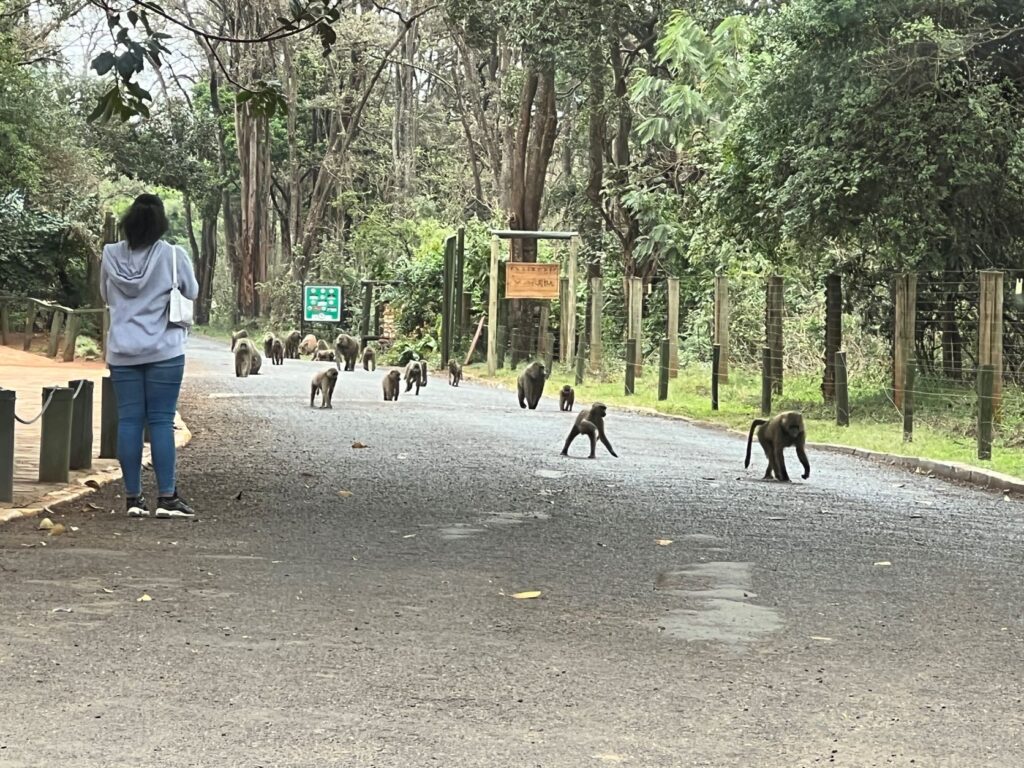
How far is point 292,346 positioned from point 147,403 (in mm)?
29494

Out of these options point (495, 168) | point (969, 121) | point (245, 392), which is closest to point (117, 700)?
point (969, 121)

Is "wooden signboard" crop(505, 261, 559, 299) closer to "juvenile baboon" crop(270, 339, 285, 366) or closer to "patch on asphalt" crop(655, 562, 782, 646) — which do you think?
"juvenile baboon" crop(270, 339, 285, 366)

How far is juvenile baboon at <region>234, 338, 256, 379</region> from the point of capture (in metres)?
26.2

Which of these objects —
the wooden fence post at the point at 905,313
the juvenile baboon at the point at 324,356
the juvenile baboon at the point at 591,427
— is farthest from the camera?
the juvenile baboon at the point at 324,356

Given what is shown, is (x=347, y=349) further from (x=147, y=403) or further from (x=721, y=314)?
(x=147, y=403)

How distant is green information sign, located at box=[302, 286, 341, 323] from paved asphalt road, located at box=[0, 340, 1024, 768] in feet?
110

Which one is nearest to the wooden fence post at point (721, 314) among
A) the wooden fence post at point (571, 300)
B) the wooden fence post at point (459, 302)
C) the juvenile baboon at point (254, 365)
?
the wooden fence post at point (571, 300)

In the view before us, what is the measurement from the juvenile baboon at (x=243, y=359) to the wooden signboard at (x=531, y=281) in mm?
5469

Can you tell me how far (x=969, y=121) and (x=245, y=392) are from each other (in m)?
11.0

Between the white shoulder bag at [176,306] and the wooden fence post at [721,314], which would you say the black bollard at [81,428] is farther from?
the wooden fence post at [721,314]

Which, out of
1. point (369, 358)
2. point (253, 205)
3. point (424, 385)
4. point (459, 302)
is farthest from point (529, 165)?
point (253, 205)

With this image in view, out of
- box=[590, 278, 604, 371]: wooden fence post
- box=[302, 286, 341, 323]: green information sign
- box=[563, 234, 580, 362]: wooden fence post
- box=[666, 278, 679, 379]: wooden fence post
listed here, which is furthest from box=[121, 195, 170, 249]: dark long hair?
box=[302, 286, 341, 323]: green information sign

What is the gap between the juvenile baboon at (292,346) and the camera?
37781 millimetres

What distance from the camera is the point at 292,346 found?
38.8 meters
